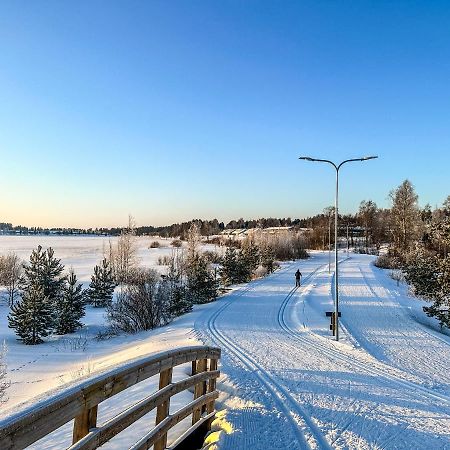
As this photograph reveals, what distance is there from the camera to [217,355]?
7.02 meters

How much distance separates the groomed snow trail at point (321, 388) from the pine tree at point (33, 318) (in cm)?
1251

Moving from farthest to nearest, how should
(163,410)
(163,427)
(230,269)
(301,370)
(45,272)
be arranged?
(230,269), (45,272), (301,370), (163,410), (163,427)

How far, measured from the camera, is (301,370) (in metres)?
11.2

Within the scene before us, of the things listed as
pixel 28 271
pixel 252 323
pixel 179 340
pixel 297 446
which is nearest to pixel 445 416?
pixel 297 446

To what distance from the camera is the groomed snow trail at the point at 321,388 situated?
6227 mm

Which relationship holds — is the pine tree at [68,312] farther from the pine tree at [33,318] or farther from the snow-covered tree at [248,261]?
the snow-covered tree at [248,261]

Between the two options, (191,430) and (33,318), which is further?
(33,318)

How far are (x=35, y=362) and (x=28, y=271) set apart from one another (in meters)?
13.8

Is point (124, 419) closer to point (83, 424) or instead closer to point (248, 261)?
point (83, 424)

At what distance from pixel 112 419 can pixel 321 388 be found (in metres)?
6.78

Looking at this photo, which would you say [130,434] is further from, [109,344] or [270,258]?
[270,258]

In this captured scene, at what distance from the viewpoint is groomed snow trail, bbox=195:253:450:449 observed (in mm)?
6227

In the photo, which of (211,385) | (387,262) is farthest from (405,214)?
(211,385)

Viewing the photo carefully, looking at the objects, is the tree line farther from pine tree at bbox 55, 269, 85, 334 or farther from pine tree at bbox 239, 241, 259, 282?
pine tree at bbox 239, 241, 259, 282
